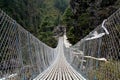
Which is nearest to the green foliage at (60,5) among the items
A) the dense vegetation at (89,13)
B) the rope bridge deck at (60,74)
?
the dense vegetation at (89,13)

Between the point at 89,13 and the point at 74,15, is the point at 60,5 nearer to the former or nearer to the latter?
the point at 74,15

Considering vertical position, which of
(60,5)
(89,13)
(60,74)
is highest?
(60,5)

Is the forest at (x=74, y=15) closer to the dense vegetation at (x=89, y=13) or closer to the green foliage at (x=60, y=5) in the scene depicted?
the dense vegetation at (x=89, y=13)

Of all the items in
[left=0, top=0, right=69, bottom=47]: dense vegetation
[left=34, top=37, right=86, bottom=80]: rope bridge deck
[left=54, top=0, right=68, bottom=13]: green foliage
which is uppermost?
[left=54, top=0, right=68, bottom=13]: green foliage

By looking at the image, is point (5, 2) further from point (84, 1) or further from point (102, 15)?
point (102, 15)

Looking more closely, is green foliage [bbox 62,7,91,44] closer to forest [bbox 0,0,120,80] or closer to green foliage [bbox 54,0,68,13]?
forest [bbox 0,0,120,80]

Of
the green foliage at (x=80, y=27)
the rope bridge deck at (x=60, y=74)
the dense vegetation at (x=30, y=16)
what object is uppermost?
the dense vegetation at (x=30, y=16)

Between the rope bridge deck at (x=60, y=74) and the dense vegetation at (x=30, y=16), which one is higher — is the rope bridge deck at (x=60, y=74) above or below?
below

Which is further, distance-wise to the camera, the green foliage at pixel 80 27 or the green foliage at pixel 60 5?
the green foliage at pixel 60 5

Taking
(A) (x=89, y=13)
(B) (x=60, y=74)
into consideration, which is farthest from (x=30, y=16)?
(B) (x=60, y=74)

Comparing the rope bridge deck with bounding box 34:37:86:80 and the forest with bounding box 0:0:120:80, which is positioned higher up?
the forest with bounding box 0:0:120:80

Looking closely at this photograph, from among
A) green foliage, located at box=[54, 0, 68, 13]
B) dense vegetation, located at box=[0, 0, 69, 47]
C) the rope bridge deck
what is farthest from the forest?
green foliage, located at box=[54, 0, 68, 13]

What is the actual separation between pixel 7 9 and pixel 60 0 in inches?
1037

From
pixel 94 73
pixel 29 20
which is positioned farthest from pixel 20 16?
pixel 94 73
